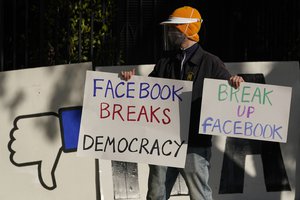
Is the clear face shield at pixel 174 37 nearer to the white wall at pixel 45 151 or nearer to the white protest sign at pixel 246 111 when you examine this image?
the white protest sign at pixel 246 111

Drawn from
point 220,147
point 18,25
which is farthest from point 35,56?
point 220,147

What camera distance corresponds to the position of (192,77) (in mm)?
4660

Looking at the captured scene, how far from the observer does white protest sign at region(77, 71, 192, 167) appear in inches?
188

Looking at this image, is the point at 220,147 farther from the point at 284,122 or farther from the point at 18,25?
the point at 18,25

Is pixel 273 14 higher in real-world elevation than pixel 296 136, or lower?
higher

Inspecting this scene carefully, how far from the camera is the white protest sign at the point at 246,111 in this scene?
4680 millimetres

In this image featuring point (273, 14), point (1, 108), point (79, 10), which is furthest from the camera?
point (273, 14)

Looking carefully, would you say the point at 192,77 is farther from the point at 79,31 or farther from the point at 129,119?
the point at 79,31

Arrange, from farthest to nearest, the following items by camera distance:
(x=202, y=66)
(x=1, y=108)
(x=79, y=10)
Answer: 1. (x=79, y=10)
2. (x=1, y=108)
3. (x=202, y=66)

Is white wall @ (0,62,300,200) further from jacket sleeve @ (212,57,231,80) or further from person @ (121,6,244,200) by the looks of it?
jacket sleeve @ (212,57,231,80)

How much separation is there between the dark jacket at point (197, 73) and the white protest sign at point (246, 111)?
69mm

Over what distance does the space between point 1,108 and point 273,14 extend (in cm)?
298

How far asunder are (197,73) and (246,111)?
16.7 inches

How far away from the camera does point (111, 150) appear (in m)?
4.85
